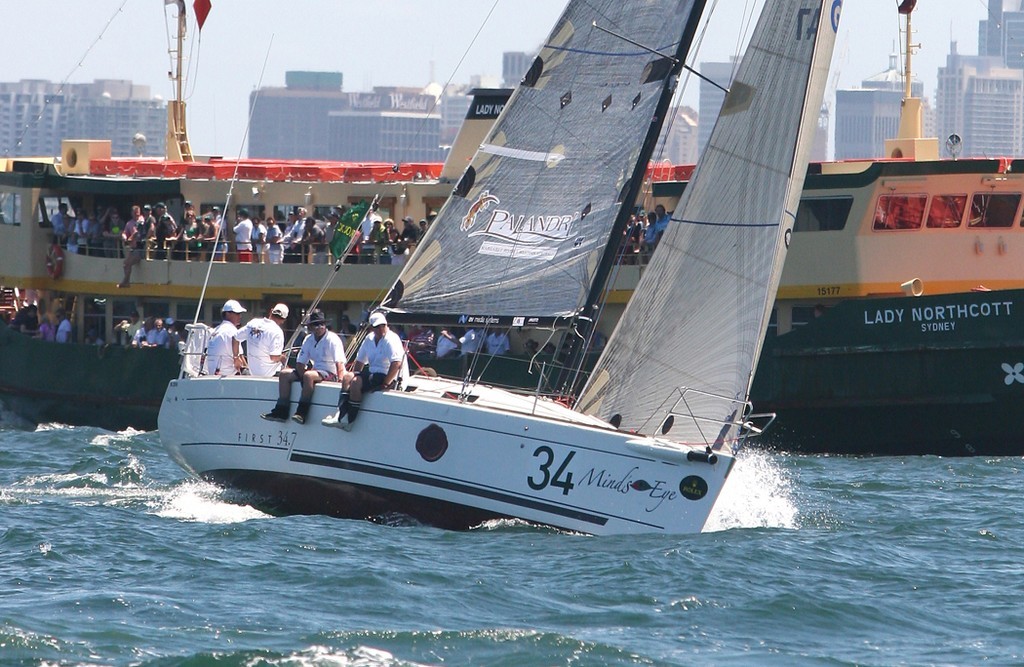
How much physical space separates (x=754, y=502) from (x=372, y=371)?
13.2 ft

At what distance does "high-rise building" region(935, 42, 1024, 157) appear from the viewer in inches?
3917

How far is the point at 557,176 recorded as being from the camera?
1717 centimetres

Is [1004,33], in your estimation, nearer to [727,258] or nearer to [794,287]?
[794,287]

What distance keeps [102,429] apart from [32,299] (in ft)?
10.6

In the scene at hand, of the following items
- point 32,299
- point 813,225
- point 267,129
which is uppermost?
point 267,129

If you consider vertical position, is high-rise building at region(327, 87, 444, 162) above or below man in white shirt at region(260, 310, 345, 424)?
above

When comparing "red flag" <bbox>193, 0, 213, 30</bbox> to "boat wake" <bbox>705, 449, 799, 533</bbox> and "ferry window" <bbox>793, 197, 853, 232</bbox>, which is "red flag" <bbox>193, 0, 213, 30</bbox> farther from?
"boat wake" <bbox>705, 449, 799, 533</bbox>

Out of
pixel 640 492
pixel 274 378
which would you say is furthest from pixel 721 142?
pixel 274 378

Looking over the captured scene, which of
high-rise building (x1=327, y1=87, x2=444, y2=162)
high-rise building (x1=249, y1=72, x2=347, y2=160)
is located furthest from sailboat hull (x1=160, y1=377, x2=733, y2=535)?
high-rise building (x1=327, y1=87, x2=444, y2=162)

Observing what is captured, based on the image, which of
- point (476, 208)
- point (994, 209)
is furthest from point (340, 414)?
point (994, 209)

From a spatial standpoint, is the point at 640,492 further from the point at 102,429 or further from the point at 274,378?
the point at 102,429

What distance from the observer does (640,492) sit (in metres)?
15.2

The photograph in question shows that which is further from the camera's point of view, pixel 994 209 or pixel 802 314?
pixel 802 314

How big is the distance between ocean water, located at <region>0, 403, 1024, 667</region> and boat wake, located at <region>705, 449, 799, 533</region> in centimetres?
5
